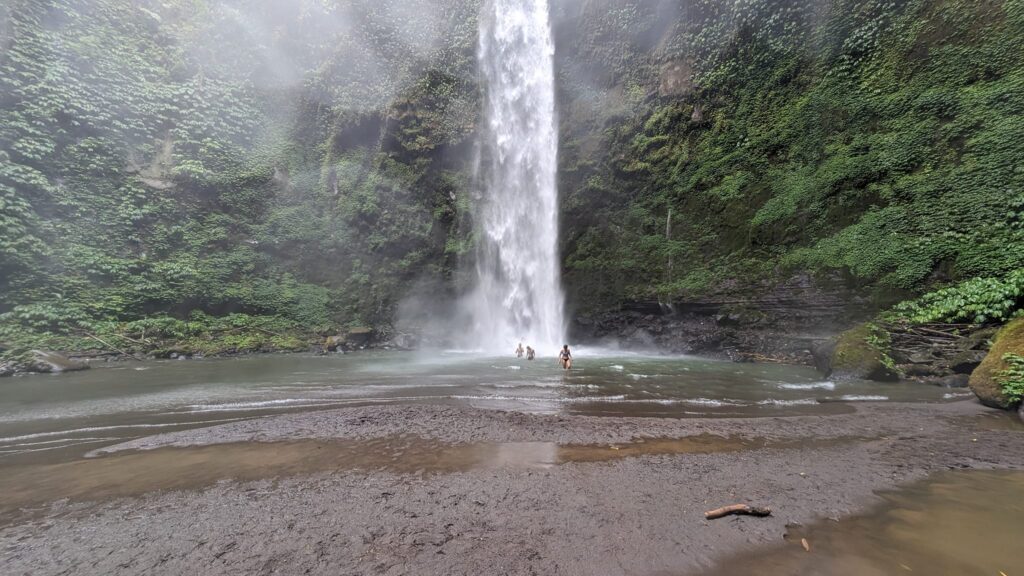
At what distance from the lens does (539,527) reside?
267cm

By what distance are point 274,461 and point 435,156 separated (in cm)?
2274

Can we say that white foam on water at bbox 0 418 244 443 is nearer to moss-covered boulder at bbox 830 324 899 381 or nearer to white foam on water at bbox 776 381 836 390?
white foam on water at bbox 776 381 836 390

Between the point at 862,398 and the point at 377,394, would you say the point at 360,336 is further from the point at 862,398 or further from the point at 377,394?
the point at 862,398

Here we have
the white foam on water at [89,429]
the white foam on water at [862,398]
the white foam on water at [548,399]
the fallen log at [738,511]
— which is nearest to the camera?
the fallen log at [738,511]

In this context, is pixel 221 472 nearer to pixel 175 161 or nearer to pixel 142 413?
pixel 142 413

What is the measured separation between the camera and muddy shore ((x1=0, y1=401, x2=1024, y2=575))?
2311mm

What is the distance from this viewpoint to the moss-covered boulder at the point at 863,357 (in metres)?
9.30

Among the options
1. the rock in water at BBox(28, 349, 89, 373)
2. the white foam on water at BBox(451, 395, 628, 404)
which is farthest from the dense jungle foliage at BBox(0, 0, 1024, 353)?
the white foam on water at BBox(451, 395, 628, 404)

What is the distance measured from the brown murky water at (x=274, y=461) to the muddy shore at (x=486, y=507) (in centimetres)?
8

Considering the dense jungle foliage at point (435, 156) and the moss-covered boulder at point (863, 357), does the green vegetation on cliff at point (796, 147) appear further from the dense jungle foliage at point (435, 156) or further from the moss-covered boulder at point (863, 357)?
the moss-covered boulder at point (863, 357)

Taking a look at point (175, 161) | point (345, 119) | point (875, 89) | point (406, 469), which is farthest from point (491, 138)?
point (406, 469)

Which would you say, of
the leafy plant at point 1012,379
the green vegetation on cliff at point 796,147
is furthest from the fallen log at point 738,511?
the green vegetation on cliff at point 796,147

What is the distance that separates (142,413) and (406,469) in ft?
18.6

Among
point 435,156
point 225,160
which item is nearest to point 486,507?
point 435,156
